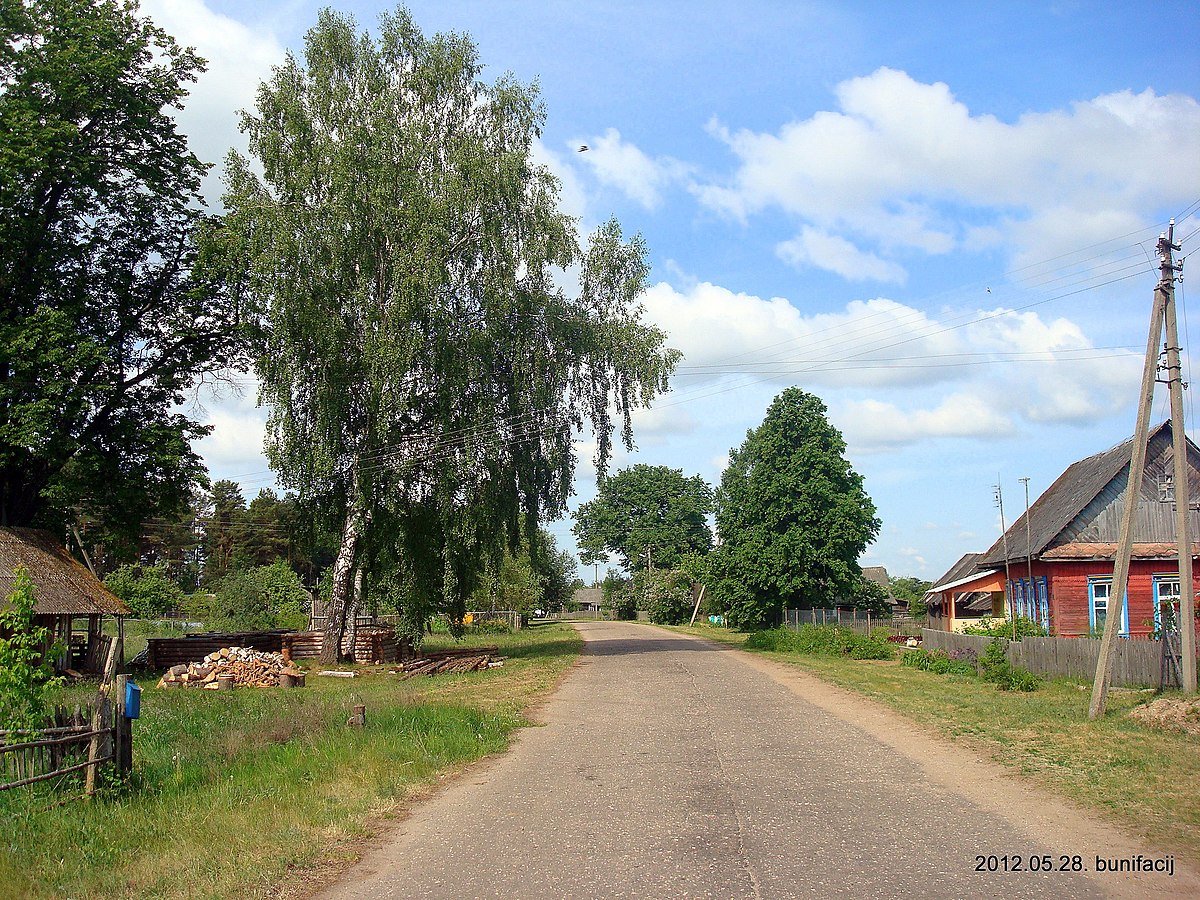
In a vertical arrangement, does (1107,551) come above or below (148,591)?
above

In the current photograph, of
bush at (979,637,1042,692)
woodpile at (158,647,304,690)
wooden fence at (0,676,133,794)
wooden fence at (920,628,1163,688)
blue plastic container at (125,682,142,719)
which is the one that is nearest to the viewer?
wooden fence at (0,676,133,794)

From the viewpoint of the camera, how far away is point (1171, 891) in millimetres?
6168

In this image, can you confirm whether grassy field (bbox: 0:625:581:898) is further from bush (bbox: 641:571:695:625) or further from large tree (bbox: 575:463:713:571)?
large tree (bbox: 575:463:713:571)

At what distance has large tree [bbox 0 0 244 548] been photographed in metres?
24.8

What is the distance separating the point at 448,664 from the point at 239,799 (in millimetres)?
18024

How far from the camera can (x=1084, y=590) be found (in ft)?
90.1

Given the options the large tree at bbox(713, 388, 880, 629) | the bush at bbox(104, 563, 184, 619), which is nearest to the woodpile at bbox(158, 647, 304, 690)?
the large tree at bbox(713, 388, 880, 629)

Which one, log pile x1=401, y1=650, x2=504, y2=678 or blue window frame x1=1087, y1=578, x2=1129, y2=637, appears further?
blue window frame x1=1087, y1=578, x2=1129, y2=637

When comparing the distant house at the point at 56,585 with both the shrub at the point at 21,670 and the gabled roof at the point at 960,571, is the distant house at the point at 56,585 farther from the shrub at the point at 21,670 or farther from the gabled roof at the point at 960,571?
the gabled roof at the point at 960,571

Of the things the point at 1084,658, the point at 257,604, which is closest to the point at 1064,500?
the point at 1084,658

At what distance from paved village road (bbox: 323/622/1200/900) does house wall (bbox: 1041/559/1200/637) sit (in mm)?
16504

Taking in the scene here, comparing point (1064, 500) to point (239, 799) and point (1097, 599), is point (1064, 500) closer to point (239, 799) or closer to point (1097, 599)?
point (1097, 599)

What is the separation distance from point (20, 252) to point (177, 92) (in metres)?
6.79

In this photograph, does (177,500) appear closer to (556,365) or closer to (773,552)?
(556,365)
